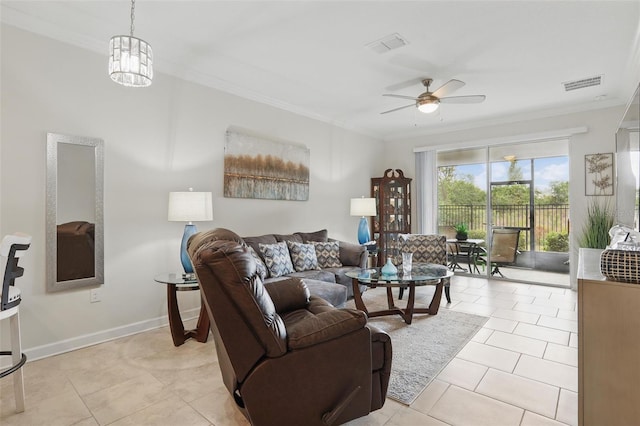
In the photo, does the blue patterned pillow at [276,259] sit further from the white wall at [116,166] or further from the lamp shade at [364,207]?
the lamp shade at [364,207]

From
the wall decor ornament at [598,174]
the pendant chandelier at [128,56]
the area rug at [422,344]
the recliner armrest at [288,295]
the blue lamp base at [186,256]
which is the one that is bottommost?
the area rug at [422,344]

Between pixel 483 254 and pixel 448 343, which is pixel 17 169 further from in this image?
pixel 483 254

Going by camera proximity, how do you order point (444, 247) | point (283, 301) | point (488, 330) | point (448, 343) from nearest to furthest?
1. point (283, 301)
2. point (448, 343)
3. point (488, 330)
4. point (444, 247)

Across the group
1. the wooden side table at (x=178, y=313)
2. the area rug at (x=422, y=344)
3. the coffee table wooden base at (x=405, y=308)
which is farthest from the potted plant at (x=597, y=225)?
the wooden side table at (x=178, y=313)

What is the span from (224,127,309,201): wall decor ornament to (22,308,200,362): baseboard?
63.7 inches

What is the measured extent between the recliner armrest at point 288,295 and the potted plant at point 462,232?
4427 millimetres

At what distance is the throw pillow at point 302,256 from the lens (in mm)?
4086

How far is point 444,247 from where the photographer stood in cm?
453

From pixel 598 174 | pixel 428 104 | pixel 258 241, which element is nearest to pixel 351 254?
pixel 258 241

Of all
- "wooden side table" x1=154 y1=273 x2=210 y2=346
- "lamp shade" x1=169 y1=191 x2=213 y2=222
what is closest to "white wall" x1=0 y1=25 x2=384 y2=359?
"lamp shade" x1=169 y1=191 x2=213 y2=222

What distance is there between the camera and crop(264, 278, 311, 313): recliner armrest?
2393mm

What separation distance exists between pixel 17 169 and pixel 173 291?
1.55 meters

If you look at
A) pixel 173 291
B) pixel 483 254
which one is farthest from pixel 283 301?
pixel 483 254

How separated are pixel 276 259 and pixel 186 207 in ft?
3.81
